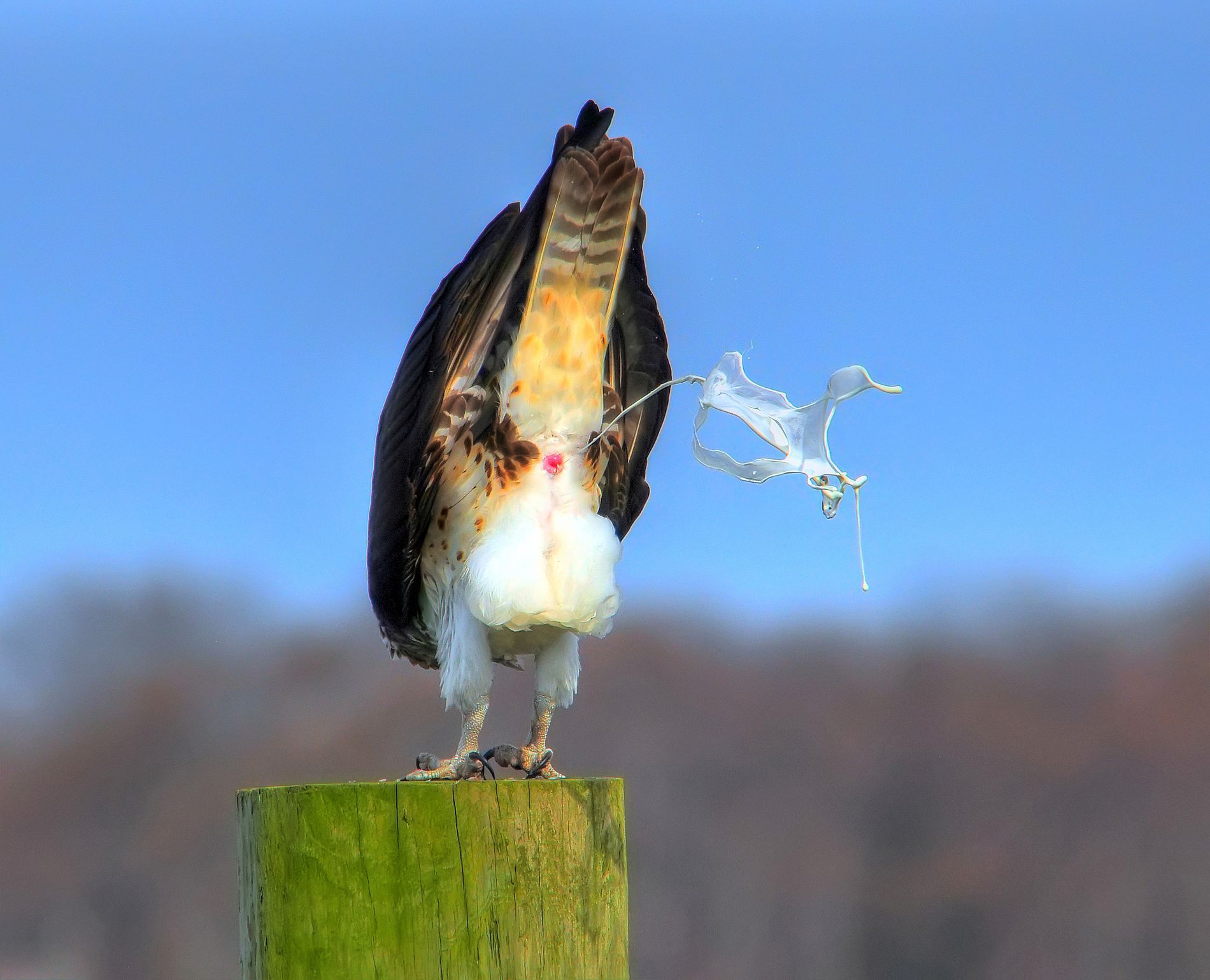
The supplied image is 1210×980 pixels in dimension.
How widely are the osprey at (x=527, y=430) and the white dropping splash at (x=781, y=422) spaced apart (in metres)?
0.47

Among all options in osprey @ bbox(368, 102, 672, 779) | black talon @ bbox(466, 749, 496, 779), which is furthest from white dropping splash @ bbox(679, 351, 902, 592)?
black talon @ bbox(466, 749, 496, 779)

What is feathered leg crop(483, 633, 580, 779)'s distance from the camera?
440cm

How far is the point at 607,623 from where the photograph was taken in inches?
169

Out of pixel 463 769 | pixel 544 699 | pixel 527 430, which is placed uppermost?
pixel 527 430

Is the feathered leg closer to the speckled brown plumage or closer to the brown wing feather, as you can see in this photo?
the speckled brown plumage

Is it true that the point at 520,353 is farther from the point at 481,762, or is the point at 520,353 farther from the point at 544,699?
the point at 481,762

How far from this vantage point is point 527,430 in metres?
4.36

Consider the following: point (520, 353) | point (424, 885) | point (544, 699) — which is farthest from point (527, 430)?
point (424, 885)

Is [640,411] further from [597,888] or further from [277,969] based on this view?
[277,969]

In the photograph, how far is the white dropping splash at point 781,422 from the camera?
11.6 ft

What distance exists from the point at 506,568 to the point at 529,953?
1.27m

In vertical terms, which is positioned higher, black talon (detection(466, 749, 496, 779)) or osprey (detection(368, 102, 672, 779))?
osprey (detection(368, 102, 672, 779))

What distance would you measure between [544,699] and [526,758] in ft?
0.70

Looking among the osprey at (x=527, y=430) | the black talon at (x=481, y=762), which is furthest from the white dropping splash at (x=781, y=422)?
the black talon at (x=481, y=762)
